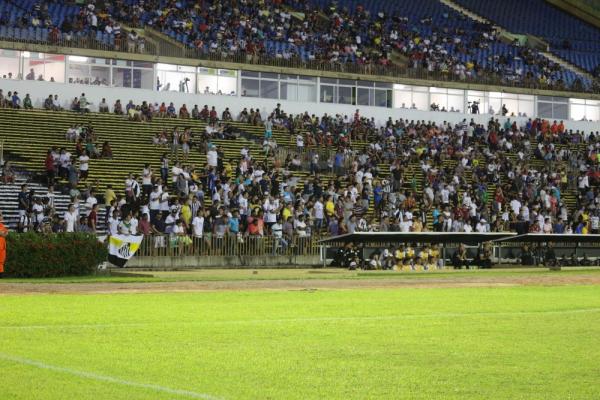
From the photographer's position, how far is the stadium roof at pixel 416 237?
34.7 m

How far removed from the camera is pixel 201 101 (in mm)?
56344

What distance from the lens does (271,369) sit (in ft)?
35.6

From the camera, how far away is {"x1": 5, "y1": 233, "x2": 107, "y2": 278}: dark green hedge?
27.1 m

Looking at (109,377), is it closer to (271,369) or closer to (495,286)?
(271,369)

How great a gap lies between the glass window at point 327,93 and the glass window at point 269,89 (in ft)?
9.43

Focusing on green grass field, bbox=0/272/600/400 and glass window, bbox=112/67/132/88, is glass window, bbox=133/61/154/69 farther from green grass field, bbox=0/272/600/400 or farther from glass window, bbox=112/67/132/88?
green grass field, bbox=0/272/600/400

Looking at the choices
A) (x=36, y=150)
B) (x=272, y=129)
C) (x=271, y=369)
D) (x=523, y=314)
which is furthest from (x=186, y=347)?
(x=272, y=129)

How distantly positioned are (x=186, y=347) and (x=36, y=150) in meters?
31.5

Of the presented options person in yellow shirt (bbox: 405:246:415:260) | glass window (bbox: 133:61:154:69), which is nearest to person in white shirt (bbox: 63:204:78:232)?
person in yellow shirt (bbox: 405:246:415:260)

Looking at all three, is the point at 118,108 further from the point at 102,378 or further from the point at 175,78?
the point at 102,378

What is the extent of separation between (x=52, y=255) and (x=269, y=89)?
1278 inches

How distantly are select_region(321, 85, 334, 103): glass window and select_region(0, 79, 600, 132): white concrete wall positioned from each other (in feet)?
1.91

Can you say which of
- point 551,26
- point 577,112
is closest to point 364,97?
point 577,112

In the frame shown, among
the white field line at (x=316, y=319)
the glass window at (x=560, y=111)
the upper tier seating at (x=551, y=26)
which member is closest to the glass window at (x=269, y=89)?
the glass window at (x=560, y=111)
